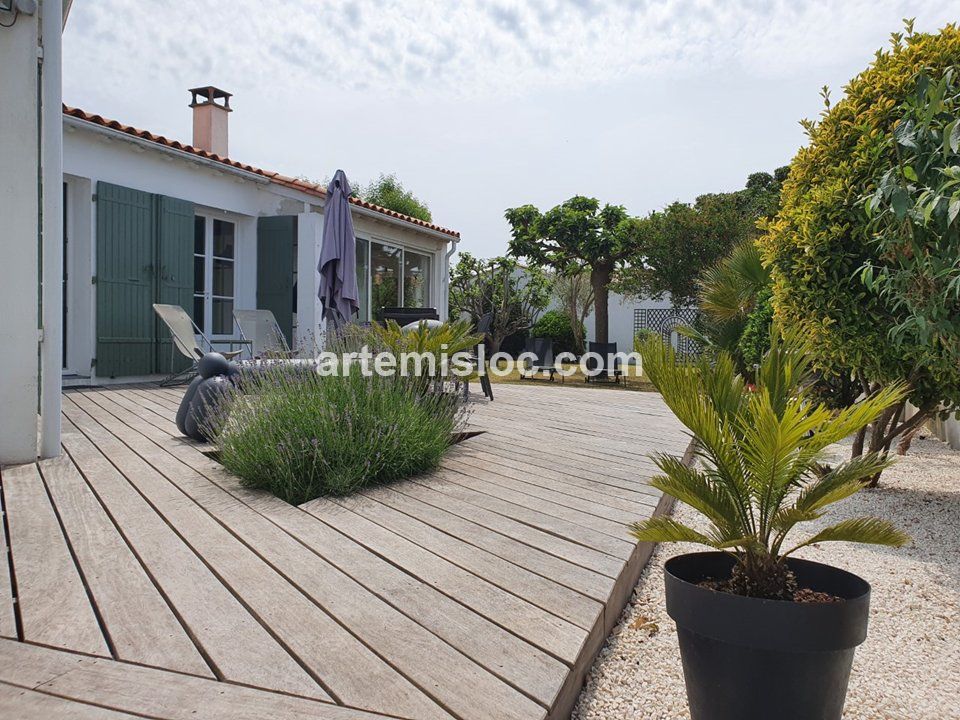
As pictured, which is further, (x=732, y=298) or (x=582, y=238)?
(x=582, y=238)

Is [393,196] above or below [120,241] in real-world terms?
above

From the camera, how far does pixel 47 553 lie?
2084 millimetres

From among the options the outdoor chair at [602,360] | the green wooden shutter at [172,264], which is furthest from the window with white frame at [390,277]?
the outdoor chair at [602,360]

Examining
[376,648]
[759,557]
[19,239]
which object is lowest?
[376,648]

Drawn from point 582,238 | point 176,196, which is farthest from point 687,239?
point 176,196

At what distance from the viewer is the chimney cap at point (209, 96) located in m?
9.98

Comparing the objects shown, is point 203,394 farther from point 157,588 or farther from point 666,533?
point 666,533

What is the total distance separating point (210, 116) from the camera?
32.8 feet

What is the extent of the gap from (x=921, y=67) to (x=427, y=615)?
345cm

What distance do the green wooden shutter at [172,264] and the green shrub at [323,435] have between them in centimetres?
455

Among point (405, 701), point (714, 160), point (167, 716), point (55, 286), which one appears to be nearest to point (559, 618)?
point (405, 701)

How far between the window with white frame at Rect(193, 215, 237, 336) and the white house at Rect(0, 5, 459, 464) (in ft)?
0.06

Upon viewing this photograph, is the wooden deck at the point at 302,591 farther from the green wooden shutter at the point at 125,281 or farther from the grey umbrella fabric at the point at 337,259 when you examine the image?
the green wooden shutter at the point at 125,281

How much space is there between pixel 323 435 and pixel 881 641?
2.34 m
